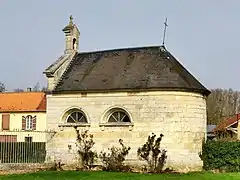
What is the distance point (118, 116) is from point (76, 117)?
277cm

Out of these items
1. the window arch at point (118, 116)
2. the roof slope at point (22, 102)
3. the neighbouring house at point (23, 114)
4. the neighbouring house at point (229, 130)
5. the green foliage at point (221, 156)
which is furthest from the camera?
the roof slope at point (22, 102)

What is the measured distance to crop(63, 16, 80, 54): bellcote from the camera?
31156 millimetres

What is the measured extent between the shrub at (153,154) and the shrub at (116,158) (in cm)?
92

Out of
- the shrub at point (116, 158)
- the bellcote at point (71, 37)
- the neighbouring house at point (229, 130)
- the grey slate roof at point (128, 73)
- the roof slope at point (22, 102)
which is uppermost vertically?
the bellcote at point (71, 37)

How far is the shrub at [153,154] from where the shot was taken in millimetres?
25938

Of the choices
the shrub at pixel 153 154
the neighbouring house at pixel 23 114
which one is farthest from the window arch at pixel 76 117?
the neighbouring house at pixel 23 114

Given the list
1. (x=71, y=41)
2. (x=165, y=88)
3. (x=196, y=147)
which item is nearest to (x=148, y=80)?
(x=165, y=88)

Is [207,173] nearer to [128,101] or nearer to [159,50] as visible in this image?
[128,101]

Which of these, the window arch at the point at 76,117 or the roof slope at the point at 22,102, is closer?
the window arch at the point at 76,117

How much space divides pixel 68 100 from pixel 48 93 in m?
1.44

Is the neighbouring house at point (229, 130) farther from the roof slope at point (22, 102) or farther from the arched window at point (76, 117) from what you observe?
the roof slope at point (22, 102)

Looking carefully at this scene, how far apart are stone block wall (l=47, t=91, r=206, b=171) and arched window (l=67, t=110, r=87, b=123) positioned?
45 centimetres

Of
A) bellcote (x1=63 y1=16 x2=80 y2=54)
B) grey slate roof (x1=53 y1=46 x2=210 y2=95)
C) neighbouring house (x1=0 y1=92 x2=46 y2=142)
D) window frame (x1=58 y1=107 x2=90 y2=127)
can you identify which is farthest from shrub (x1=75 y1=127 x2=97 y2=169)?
neighbouring house (x1=0 y1=92 x2=46 y2=142)

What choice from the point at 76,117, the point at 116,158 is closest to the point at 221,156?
the point at 116,158
